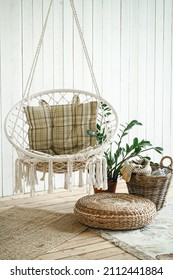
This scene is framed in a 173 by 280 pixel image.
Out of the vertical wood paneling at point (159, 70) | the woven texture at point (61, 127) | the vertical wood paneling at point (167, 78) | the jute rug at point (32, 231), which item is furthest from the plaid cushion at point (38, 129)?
the vertical wood paneling at point (167, 78)

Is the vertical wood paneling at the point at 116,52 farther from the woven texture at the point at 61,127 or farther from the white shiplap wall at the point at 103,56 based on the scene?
the woven texture at the point at 61,127

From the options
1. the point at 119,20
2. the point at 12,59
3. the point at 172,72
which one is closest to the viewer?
the point at 12,59

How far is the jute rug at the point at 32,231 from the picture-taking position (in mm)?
2170

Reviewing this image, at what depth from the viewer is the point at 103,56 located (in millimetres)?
3814

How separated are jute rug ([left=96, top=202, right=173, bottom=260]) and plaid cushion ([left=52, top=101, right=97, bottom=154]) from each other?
0.70m

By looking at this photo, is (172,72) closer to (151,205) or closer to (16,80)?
(16,80)

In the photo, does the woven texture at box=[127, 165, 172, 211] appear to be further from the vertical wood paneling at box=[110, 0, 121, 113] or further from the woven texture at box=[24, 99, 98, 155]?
the vertical wood paneling at box=[110, 0, 121, 113]

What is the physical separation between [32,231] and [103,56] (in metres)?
1.96

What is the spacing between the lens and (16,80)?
3.38 meters

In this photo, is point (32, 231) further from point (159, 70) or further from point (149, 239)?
point (159, 70)

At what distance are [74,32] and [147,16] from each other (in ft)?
2.88

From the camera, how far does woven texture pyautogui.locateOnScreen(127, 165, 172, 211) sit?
2811 millimetres

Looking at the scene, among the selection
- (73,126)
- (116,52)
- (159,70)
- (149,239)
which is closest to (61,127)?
(73,126)
